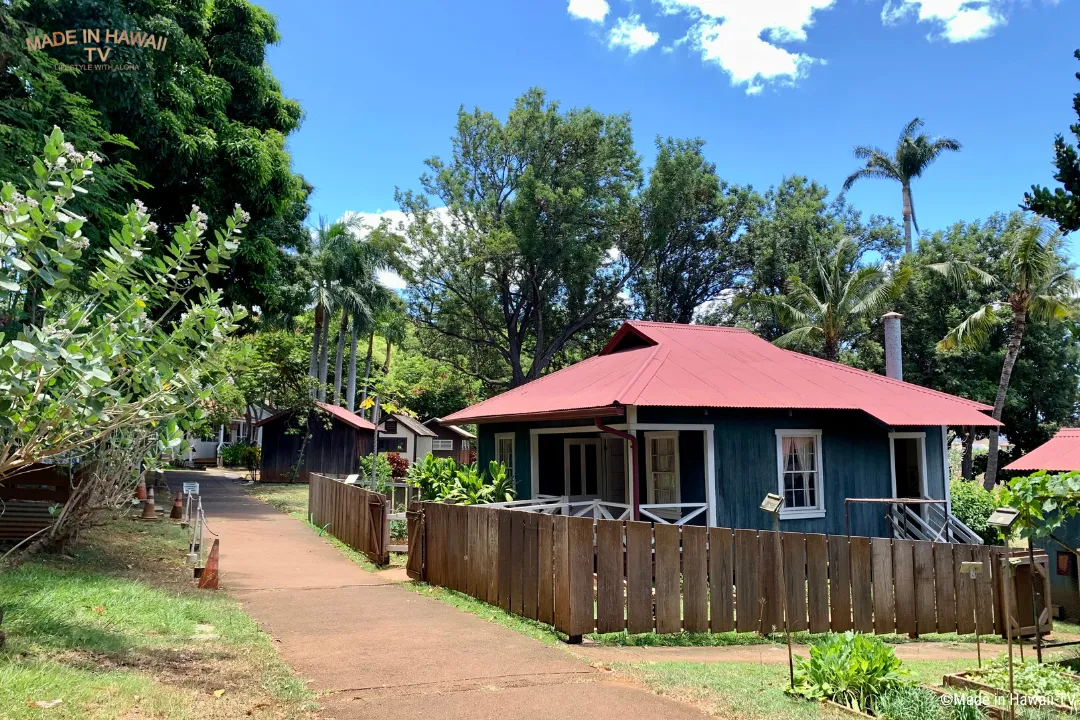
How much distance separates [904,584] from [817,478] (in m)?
4.91

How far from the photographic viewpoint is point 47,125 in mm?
12516

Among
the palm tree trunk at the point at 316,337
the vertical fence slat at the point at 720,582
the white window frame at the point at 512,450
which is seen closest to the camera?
the vertical fence slat at the point at 720,582

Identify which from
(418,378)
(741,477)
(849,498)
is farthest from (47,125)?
(418,378)

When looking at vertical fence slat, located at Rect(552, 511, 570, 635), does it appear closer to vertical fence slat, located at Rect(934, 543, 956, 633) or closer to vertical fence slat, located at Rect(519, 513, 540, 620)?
vertical fence slat, located at Rect(519, 513, 540, 620)

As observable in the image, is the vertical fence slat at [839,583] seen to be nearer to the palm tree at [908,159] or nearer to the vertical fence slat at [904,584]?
the vertical fence slat at [904,584]

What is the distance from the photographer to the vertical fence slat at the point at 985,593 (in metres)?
10.5

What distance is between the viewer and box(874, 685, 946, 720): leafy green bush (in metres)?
5.62

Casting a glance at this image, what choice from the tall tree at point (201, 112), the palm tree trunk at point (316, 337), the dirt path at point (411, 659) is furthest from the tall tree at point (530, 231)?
the dirt path at point (411, 659)

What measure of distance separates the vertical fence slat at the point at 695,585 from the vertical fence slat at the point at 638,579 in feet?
1.44

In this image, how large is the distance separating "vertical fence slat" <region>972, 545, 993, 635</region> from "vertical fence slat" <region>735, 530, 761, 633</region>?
363cm

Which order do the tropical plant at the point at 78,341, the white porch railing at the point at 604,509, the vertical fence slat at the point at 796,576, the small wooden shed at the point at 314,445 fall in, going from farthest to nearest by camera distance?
1. the small wooden shed at the point at 314,445
2. the white porch railing at the point at 604,509
3. the vertical fence slat at the point at 796,576
4. the tropical plant at the point at 78,341

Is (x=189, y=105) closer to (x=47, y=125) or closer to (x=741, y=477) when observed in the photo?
(x=47, y=125)

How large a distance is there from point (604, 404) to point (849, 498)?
5.73 meters

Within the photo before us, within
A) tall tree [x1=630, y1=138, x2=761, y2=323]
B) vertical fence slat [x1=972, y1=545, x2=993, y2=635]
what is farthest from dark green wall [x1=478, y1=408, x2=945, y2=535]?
tall tree [x1=630, y1=138, x2=761, y2=323]
